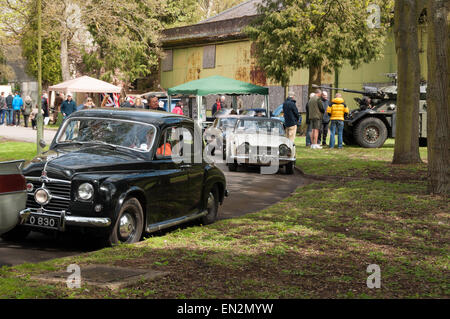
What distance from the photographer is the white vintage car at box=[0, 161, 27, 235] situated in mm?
6066

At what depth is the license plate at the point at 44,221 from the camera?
739 centimetres

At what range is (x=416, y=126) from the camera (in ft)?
56.2

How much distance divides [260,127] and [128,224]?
33.8 ft

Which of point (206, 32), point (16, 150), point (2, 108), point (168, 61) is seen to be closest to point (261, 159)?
point (16, 150)

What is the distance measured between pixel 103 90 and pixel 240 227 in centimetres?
2514

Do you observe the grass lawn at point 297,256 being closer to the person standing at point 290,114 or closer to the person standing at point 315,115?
the person standing at point 290,114

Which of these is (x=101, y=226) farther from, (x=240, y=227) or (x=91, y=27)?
(x=91, y=27)

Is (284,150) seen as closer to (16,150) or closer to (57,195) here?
(16,150)

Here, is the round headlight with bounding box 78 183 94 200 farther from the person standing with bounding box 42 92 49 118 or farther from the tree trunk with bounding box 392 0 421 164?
the person standing with bounding box 42 92 49 118

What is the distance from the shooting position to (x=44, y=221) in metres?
7.48

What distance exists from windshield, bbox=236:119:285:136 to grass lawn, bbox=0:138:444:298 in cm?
595

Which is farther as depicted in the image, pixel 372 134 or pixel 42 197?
pixel 372 134

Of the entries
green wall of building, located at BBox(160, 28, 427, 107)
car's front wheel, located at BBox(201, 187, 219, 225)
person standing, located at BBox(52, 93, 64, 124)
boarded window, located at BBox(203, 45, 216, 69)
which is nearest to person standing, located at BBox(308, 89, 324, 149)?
green wall of building, located at BBox(160, 28, 427, 107)

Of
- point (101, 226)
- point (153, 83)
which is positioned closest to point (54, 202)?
point (101, 226)
